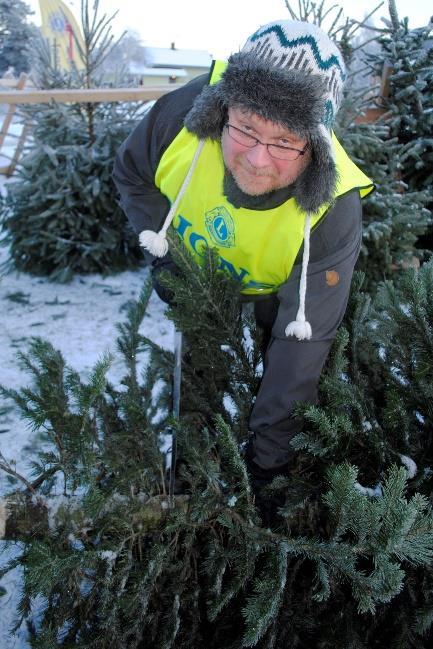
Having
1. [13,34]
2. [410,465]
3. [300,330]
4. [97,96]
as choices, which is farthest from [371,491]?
[13,34]

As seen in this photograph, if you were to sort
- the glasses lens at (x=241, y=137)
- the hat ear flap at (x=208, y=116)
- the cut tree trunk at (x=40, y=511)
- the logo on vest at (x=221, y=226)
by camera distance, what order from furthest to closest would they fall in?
the logo on vest at (x=221, y=226)
the hat ear flap at (x=208, y=116)
the glasses lens at (x=241, y=137)
the cut tree trunk at (x=40, y=511)

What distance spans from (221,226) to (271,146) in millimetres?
456

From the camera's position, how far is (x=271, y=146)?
75.4 inches

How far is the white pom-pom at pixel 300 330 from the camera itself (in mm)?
1861

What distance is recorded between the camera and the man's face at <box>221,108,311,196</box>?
1.90m

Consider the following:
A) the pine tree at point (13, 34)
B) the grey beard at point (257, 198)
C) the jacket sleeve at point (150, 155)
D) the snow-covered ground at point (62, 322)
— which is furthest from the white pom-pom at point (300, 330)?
the pine tree at point (13, 34)

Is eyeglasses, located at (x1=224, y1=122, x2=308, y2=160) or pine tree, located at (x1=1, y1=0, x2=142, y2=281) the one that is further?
pine tree, located at (x1=1, y1=0, x2=142, y2=281)

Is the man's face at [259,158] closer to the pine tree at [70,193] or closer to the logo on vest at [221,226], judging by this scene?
the logo on vest at [221,226]

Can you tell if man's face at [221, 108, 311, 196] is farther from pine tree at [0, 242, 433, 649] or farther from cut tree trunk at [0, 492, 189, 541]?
cut tree trunk at [0, 492, 189, 541]

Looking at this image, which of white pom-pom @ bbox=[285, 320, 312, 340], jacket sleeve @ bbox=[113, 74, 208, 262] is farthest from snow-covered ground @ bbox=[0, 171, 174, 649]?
white pom-pom @ bbox=[285, 320, 312, 340]

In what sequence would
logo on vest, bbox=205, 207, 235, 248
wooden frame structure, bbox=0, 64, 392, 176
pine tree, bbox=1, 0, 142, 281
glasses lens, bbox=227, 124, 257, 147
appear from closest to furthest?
glasses lens, bbox=227, 124, 257, 147, logo on vest, bbox=205, 207, 235, 248, wooden frame structure, bbox=0, 64, 392, 176, pine tree, bbox=1, 0, 142, 281

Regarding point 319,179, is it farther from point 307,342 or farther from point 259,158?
point 307,342

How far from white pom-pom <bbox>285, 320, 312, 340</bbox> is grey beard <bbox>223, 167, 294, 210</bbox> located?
513mm

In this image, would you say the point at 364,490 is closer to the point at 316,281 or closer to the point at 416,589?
the point at 416,589
